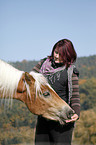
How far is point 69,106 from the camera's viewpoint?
115 cm

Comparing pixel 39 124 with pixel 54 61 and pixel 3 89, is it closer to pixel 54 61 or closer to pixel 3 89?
pixel 3 89

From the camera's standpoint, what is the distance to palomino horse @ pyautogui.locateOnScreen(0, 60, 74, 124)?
1.14 m

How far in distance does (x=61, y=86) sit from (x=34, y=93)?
0.19 metres

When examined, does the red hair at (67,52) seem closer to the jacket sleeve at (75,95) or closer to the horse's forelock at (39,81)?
the jacket sleeve at (75,95)

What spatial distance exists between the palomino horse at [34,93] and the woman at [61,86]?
5 centimetres

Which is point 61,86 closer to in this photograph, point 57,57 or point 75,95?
point 75,95

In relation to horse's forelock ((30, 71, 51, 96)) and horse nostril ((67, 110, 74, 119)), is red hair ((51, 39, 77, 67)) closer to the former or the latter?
horse's forelock ((30, 71, 51, 96))

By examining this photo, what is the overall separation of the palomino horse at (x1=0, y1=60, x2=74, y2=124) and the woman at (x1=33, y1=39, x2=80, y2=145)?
0.05 meters

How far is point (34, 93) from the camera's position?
1.19 m

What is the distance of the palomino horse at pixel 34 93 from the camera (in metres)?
1.14

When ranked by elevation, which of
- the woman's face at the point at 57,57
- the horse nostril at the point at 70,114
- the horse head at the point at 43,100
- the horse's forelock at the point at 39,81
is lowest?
the horse nostril at the point at 70,114

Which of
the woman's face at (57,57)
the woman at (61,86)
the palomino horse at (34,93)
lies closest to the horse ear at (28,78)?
the palomino horse at (34,93)

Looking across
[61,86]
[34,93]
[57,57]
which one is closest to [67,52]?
[57,57]

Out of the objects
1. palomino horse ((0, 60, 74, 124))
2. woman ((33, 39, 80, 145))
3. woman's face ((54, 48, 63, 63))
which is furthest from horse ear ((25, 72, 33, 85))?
woman's face ((54, 48, 63, 63))
